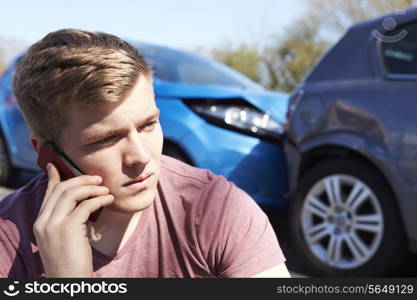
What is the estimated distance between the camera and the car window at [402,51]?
3.04 metres

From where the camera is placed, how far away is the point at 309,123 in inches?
131

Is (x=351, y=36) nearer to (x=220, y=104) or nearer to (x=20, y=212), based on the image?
(x=220, y=104)

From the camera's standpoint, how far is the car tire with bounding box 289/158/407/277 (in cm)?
286

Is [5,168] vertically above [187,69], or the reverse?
[187,69]

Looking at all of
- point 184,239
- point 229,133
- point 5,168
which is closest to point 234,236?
point 184,239

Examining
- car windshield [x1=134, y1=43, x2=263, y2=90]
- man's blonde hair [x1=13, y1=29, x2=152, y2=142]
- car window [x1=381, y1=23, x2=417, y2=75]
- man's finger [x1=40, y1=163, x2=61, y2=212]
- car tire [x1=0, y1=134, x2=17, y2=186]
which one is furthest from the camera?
car tire [x1=0, y1=134, x2=17, y2=186]

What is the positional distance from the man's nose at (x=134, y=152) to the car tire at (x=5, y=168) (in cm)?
435

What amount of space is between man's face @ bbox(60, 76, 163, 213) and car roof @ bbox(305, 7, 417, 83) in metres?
2.12

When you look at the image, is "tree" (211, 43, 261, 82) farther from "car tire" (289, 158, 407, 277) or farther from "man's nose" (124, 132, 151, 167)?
"man's nose" (124, 132, 151, 167)

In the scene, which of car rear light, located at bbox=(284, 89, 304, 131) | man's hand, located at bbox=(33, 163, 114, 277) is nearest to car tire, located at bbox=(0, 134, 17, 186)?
car rear light, located at bbox=(284, 89, 304, 131)

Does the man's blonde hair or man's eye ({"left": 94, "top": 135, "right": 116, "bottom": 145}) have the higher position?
the man's blonde hair

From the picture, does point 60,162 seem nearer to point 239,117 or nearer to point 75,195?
point 75,195

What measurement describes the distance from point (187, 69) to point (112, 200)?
2988 millimetres

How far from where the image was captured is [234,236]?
121cm
